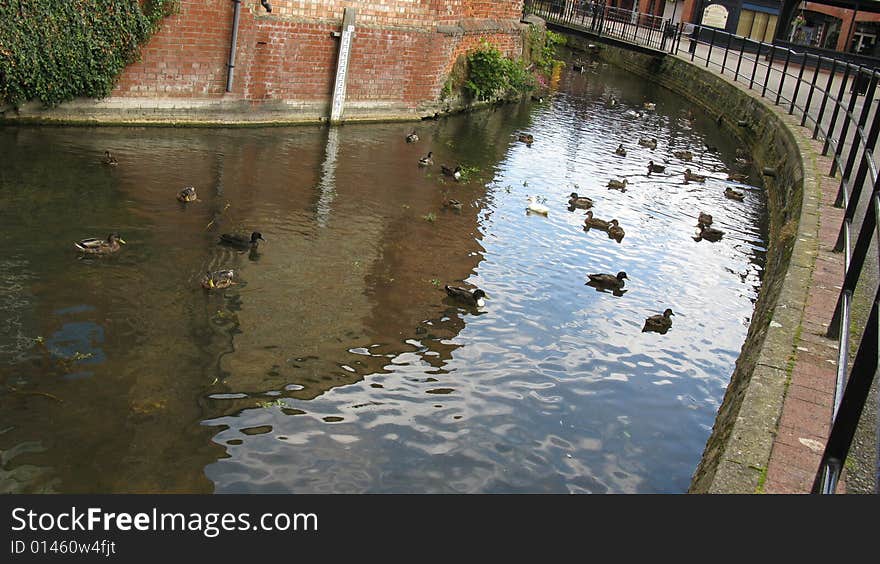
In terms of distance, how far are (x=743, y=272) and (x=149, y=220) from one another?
8.22 meters

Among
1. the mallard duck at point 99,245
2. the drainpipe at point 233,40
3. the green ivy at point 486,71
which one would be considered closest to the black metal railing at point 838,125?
the green ivy at point 486,71

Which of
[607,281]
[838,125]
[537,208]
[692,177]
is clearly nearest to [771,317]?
[607,281]

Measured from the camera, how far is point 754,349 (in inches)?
300

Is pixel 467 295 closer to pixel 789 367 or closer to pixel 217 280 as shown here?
pixel 217 280

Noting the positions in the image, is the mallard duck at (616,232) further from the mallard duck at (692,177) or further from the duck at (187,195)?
the duck at (187,195)

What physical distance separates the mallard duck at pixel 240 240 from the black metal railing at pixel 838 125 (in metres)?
6.72

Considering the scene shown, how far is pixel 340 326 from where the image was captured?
9109 mm

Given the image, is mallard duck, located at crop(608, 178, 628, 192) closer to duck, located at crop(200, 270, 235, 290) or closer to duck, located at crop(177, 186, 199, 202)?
duck, located at crop(177, 186, 199, 202)

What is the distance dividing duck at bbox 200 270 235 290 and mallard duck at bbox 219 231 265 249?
1.18 m

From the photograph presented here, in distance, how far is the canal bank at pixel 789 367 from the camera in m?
5.35

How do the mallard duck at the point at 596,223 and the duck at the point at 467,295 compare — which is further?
the mallard duck at the point at 596,223

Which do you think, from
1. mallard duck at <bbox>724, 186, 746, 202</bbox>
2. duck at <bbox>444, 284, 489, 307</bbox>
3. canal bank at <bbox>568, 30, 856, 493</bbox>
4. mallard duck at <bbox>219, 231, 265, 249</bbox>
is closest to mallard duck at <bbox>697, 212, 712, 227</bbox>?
canal bank at <bbox>568, 30, 856, 493</bbox>
